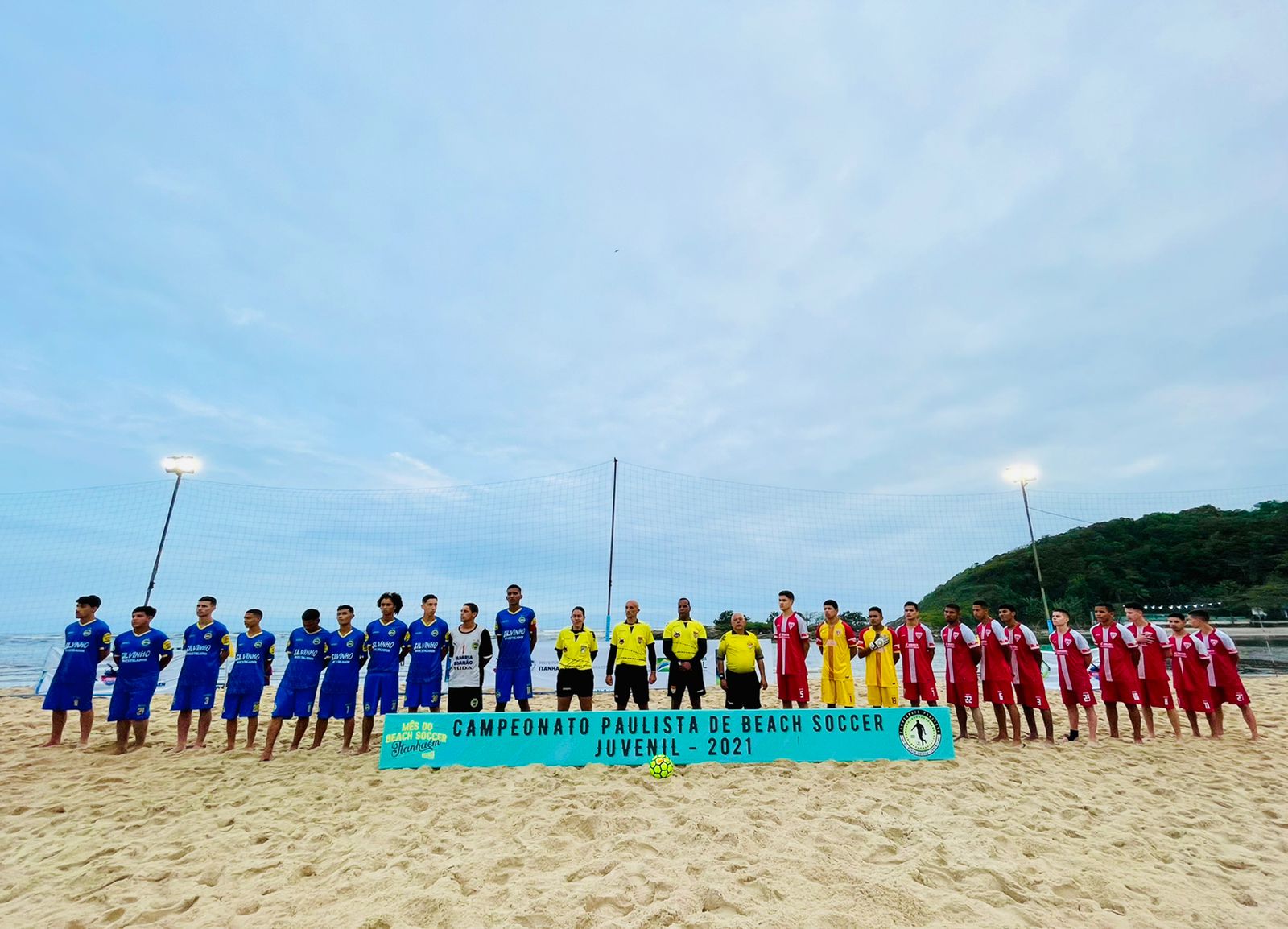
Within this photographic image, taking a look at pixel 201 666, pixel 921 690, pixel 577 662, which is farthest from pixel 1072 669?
pixel 201 666

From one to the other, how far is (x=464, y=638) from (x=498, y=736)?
134cm

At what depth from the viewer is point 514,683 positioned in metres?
5.87

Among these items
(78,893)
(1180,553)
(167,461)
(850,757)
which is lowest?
(78,893)

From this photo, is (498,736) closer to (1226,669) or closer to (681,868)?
(681,868)

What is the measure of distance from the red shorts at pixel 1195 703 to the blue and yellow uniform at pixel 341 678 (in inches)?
327

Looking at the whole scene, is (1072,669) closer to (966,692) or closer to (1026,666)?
(1026,666)

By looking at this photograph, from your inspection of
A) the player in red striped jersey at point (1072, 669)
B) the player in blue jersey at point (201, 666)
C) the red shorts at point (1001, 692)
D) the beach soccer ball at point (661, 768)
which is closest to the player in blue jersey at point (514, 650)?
the beach soccer ball at point (661, 768)

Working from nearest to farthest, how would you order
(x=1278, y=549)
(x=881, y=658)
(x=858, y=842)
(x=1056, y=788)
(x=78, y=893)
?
(x=78, y=893) → (x=858, y=842) → (x=1056, y=788) → (x=881, y=658) → (x=1278, y=549)

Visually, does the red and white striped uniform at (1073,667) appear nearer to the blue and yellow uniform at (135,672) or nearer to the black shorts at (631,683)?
the black shorts at (631,683)

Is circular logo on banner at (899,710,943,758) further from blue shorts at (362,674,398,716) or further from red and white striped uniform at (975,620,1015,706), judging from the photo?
blue shorts at (362,674,398,716)

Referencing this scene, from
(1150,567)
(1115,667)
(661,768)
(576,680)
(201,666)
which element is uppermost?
(1150,567)

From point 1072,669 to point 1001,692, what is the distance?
0.86m

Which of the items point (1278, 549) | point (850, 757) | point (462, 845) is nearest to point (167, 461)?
point (462, 845)

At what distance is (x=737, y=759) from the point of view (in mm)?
4637
